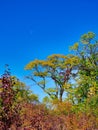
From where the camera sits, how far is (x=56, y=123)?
94.2ft

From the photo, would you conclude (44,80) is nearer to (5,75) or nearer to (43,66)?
(43,66)

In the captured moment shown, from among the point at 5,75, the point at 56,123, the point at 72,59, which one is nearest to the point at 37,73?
the point at 72,59

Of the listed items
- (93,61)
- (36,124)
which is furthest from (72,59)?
(36,124)

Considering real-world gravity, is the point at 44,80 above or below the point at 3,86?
above

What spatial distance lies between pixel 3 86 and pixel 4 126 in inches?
43.2

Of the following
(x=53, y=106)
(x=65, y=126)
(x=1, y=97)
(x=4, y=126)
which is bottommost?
(x=4, y=126)

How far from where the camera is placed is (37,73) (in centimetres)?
5609

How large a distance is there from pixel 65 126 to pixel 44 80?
26.9 metres

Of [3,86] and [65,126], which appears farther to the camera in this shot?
[65,126]

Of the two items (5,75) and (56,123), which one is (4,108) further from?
(56,123)

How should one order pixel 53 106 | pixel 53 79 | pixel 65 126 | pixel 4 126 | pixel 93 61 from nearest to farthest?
pixel 4 126 < pixel 65 126 < pixel 53 106 < pixel 93 61 < pixel 53 79

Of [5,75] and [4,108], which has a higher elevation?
[5,75]

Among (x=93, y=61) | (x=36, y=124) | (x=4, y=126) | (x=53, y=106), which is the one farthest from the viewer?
(x=93, y=61)

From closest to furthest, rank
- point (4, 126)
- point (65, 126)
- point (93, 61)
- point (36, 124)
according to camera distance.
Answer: point (4, 126) → point (36, 124) → point (65, 126) → point (93, 61)
